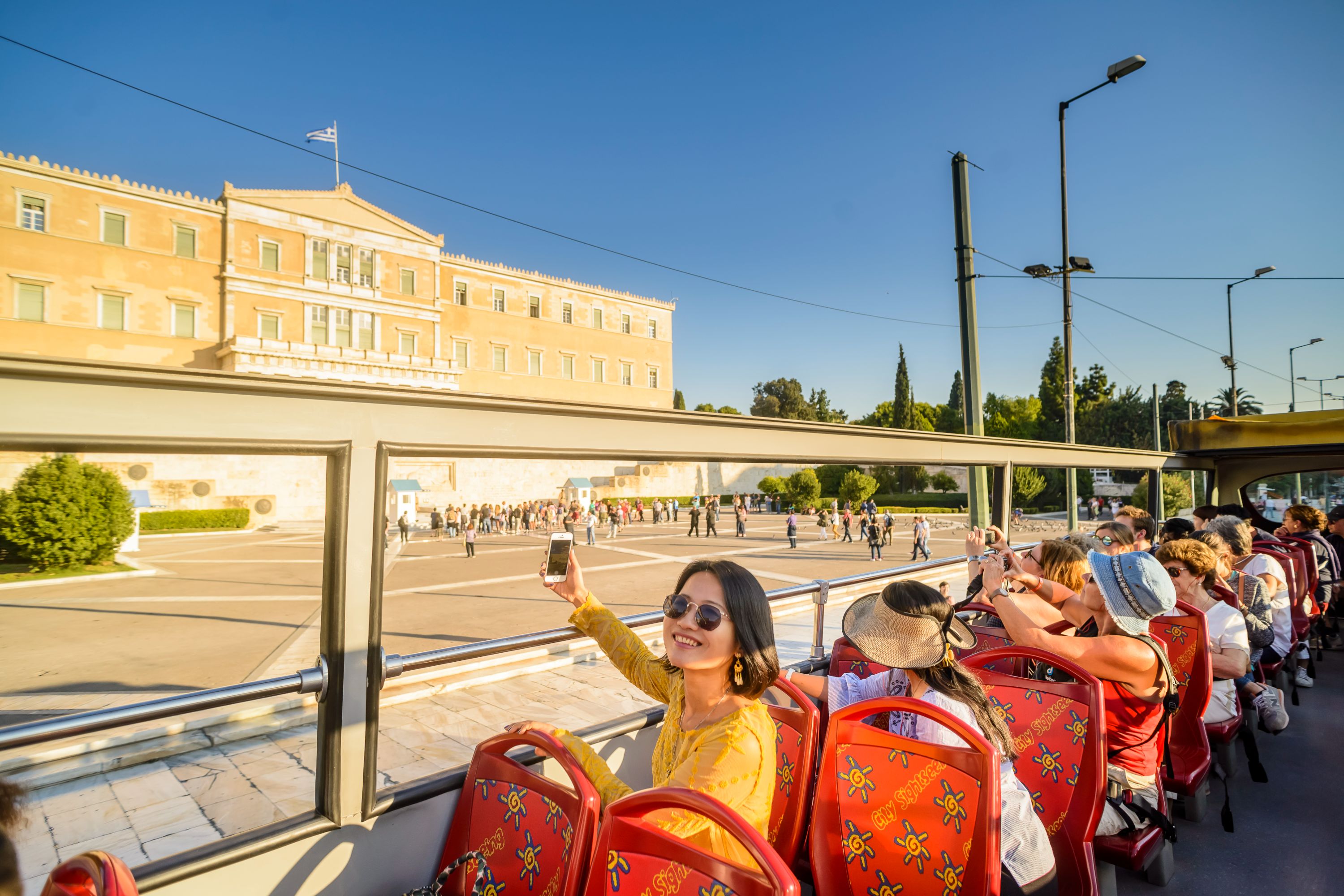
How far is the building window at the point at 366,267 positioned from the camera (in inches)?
1832

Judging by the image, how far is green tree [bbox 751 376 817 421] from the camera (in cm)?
8112

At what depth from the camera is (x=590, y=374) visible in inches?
2217

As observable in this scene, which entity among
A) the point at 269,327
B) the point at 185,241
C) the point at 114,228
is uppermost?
the point at 185,241

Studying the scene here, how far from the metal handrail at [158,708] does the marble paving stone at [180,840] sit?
2.21 metres

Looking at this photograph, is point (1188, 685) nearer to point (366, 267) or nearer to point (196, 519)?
point (196, 519)

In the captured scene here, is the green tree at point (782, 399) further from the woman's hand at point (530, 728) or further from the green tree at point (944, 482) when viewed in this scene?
the woman's hand at point (530, 728)

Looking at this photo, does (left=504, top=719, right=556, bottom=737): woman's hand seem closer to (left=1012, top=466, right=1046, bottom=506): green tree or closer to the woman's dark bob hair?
the woman's dark bob hair

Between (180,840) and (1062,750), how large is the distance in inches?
166

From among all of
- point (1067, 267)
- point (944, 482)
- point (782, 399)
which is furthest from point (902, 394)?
point (1067, 267)

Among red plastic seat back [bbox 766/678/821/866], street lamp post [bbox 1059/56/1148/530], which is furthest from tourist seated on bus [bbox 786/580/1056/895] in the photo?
street lamp post [bbox 1059/56/1148/530]

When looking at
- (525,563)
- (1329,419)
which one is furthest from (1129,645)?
(525,563)

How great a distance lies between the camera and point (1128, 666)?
2.46m

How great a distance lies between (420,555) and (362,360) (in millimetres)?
25713

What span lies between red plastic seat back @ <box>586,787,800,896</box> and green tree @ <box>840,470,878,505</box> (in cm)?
3690
